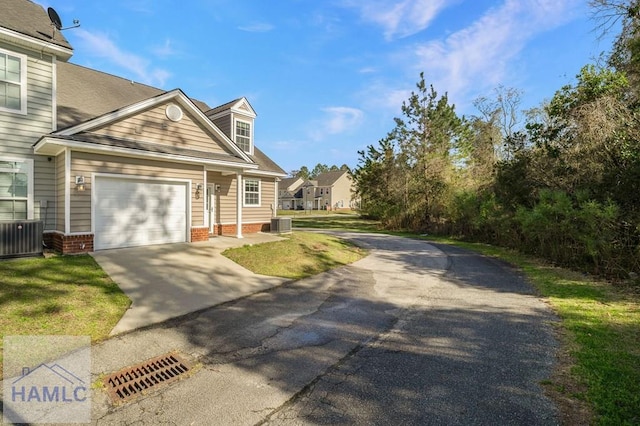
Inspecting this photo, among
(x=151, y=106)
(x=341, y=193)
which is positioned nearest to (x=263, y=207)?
(x=151, y=106)

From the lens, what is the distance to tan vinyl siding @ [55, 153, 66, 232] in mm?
9070

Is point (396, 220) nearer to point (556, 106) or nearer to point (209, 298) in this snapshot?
point (556, 106)

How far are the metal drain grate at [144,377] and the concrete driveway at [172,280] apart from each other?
128cm

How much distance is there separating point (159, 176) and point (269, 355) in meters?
8.28

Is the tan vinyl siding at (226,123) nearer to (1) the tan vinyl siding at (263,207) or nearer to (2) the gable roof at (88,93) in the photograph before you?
(1) the tan vinyl siding at (263,207)

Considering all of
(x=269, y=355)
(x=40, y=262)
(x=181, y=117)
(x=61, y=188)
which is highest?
(x=181, y=117)

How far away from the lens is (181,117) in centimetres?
1141

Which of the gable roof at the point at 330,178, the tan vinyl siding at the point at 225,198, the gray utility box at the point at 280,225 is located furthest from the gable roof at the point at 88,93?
the gable roof at the point at 330,178

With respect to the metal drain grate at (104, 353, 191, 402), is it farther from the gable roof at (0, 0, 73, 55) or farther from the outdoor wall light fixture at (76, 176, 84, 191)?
the gable roof at (0, 0, 73, 55)

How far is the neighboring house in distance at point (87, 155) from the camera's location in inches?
350

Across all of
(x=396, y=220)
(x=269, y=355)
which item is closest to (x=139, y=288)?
(x=269, y=355)

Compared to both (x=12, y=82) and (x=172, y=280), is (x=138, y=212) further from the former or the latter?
(x=12, y=82)

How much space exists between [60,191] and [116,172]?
1635mm

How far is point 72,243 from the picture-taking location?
8695 mm
